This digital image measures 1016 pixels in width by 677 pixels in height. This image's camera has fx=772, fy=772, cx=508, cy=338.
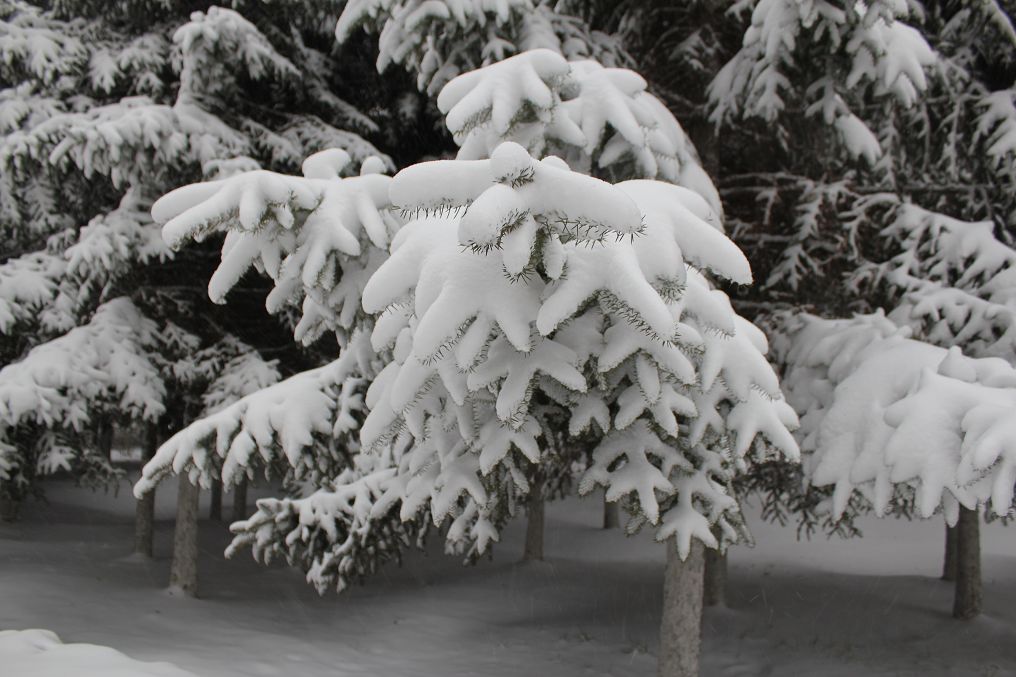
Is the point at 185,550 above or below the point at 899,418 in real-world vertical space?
below

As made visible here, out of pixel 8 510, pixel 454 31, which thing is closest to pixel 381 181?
pixel 454 31

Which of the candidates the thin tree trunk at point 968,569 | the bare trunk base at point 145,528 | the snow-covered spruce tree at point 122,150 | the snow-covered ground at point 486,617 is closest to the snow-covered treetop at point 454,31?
the snow-covered spruce tree at point 122,150

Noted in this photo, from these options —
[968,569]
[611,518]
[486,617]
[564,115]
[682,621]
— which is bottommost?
[486,617]

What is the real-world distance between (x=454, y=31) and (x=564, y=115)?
2581 mm

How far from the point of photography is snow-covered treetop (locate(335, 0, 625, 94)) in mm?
6570

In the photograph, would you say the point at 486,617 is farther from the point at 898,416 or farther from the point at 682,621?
the point at 898,416

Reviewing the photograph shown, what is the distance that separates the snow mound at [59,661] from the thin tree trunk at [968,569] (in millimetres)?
10406

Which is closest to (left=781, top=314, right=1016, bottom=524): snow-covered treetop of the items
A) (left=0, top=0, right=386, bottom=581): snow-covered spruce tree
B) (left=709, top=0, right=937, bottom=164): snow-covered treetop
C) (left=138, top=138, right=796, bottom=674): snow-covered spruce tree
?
(left=138, top=138, right=796, bottom=674): snow-covered spruce tree

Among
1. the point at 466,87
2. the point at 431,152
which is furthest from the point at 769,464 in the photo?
the point at 431,152

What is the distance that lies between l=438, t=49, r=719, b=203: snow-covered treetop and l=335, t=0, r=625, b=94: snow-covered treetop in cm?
175

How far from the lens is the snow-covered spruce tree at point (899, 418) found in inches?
180

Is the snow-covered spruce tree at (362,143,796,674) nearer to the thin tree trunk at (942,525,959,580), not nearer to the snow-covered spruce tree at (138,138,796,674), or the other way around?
the snow-covered spruce tree at (138,138,796,674)

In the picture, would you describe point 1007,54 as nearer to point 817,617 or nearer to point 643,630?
point 817,617

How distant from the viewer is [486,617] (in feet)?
41.3
